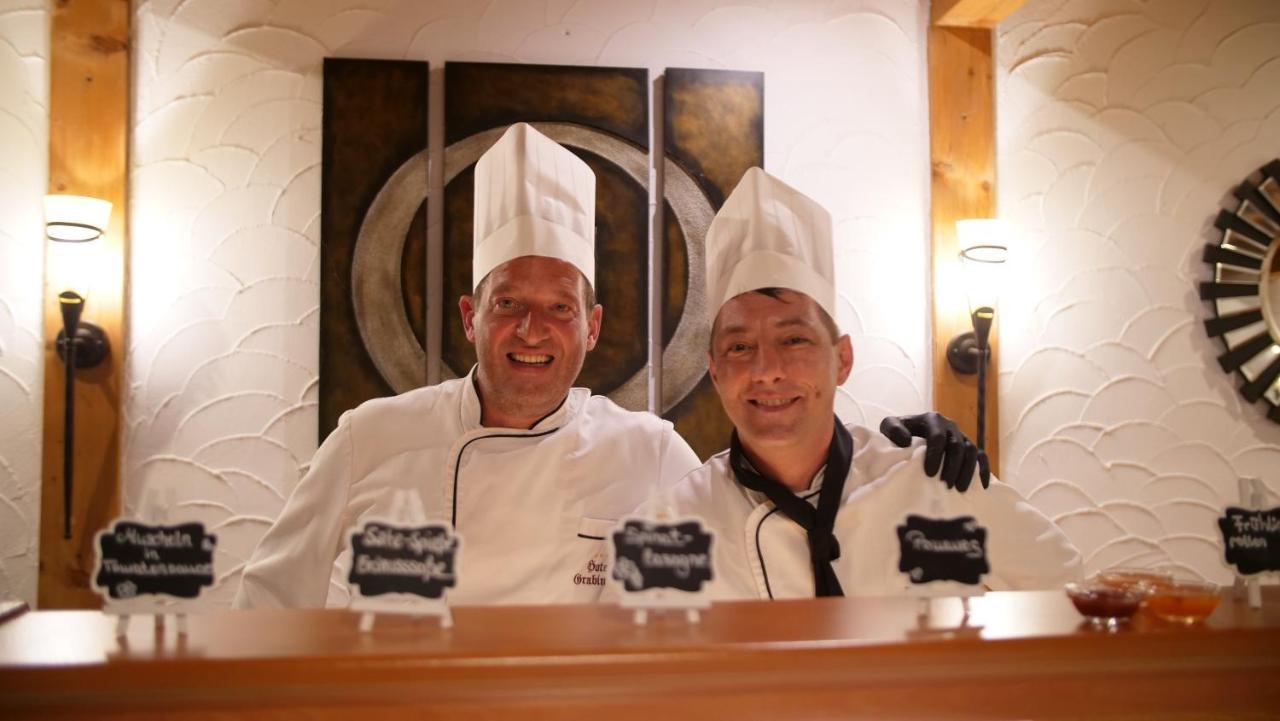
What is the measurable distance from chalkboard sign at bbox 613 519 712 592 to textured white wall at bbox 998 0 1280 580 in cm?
298

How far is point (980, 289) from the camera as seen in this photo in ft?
11.4

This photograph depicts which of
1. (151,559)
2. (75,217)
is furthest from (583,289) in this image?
(75,217)

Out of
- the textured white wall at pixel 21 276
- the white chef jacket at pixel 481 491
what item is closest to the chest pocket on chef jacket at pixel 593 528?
the white chef jacket at pixel 481 491

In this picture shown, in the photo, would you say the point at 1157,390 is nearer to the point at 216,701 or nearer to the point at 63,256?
the point at 216,701

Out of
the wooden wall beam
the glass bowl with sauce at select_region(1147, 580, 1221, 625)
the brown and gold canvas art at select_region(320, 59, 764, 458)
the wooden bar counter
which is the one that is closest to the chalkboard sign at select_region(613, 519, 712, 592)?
the wooden bar counter

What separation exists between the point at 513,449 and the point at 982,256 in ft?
7.52

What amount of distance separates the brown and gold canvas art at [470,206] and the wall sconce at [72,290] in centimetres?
81

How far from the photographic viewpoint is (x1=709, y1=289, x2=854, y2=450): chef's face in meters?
1.71

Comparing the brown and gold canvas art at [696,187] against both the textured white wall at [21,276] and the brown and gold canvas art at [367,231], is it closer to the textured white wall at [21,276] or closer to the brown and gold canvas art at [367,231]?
the brown and gold canvas art at [367,231]

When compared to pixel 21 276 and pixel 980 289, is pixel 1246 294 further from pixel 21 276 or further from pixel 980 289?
pixel 21 276

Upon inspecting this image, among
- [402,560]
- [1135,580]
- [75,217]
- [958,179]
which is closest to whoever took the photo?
[402,560]

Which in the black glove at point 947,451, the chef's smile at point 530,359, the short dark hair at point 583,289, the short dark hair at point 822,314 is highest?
the short dark hair at point 583,289

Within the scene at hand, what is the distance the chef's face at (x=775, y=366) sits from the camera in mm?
1705

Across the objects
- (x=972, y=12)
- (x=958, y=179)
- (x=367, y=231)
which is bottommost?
(x=367, y=231)
